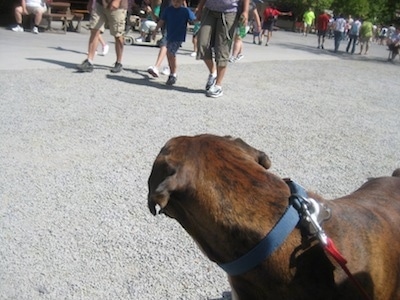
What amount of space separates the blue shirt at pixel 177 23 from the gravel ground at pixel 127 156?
90 cm

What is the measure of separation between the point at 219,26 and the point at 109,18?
7.49ft

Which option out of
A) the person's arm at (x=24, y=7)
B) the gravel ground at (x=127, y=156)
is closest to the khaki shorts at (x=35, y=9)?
the person's arm at (x=24, y=7)

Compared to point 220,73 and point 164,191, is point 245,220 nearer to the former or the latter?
point 164,191

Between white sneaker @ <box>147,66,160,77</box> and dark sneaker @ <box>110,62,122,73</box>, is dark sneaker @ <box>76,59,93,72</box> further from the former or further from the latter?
white sneaker @ <box>147,66,160,77</box>

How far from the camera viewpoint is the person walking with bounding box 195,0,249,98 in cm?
740

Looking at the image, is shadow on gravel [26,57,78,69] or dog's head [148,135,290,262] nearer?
dog's head [148,135,290,262]

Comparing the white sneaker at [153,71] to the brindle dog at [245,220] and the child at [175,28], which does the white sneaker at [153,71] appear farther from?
the brindle dog at [245,220]

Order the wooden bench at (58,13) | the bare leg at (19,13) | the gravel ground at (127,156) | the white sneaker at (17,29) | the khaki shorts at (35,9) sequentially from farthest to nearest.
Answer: the wooden bench at (58,13) → the white sneaker at (17,29) → the bare leg at (19,13) → the khaki shorts at (35,9) → the gravel ground at (127,156)

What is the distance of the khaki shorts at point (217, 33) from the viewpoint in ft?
24.4

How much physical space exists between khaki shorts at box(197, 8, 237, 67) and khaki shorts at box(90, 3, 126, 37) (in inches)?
70.8

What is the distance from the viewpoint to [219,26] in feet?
→ 24.5

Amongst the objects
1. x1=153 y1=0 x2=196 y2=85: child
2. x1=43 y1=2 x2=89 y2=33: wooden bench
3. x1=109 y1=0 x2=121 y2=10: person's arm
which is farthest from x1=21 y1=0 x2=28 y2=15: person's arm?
x1=153 y1=0 x2=196 y2=85: child

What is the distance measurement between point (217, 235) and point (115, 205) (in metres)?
2.38

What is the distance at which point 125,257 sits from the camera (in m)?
3.34
